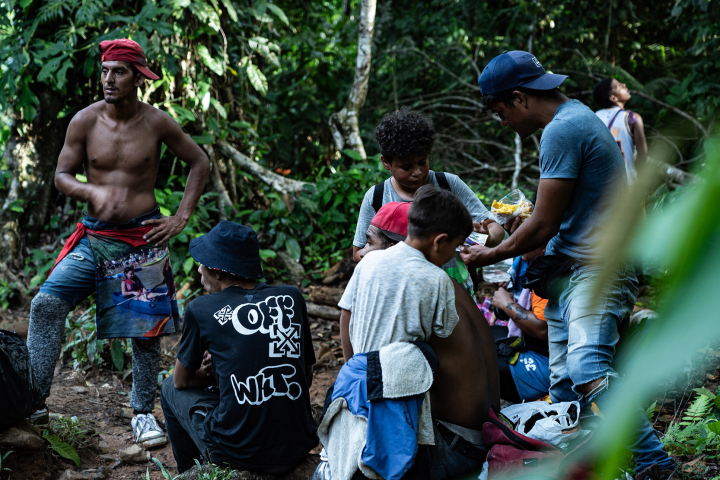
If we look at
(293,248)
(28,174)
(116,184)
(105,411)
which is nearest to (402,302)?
(116,184)

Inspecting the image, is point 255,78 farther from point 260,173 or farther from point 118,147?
point 118,147

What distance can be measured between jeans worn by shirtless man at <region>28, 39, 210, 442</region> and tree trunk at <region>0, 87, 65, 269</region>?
3785 mm

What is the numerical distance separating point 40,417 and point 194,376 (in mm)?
984

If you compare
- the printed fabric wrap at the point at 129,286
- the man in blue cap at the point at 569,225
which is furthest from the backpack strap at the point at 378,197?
the printed fabric wrap at the point at 129,286

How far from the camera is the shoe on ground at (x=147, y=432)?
330 centimetres

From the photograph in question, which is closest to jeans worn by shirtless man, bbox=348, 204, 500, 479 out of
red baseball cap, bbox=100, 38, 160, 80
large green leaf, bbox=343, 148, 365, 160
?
red baseball cap, bbox=100, 38, 160, 80

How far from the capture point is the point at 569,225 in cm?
260

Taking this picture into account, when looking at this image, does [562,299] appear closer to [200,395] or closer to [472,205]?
[472,205]

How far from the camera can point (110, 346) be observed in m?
4.42

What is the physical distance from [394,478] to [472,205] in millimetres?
1709

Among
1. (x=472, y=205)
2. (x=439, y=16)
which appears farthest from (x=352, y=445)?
(x=439, y=16)

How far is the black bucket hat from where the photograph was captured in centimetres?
264

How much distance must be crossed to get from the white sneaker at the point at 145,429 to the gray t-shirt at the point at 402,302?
179 cm

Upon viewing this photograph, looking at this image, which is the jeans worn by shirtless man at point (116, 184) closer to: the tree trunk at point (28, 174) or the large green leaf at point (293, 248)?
the large green leaf at point (293, 248)
